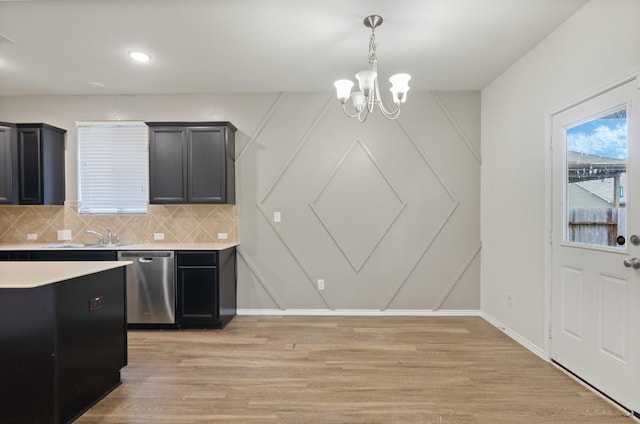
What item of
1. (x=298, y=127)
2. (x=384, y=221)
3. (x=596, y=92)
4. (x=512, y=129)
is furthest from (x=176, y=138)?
(x=596, y=92)

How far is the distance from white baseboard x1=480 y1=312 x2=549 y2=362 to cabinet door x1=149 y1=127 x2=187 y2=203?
3687 mm

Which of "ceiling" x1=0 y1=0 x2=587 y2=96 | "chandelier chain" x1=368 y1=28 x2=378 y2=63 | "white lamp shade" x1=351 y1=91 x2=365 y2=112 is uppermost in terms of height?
"ceiling" x1=0 y1=0 x2=587 y2=96

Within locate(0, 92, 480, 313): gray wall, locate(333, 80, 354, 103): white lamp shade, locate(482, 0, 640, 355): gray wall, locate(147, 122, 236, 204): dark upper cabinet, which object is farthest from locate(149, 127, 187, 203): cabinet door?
locate(482, 0, 640, 355): gray wall

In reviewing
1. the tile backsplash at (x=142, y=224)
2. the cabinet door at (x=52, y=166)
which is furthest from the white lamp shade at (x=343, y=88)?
the cabinet door at (x=52, y=166)

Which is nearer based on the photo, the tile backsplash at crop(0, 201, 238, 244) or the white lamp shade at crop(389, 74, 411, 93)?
the white lamp shade at crop(389, 74, 411, 93)

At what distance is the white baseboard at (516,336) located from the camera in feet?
9.23

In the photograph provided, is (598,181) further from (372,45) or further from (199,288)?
(199,288)

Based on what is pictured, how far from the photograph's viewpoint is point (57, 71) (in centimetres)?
333

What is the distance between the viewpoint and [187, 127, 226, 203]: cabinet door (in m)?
3.65

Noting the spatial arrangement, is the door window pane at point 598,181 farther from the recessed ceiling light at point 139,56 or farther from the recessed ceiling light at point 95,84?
the recessed ceiling light at point 95,84

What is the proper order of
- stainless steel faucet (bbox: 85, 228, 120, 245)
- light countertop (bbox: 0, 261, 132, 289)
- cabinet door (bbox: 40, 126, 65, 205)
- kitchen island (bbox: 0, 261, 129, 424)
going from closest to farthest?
light countertop (bbox: 0, 261, 132, 289) → kitchen island (bbox: 0, 261, 129, 424) → cabinet door (bbox: 40, 126, 65, 205) → stainless steel faucet (bbox: 85, 228, 120, 245)

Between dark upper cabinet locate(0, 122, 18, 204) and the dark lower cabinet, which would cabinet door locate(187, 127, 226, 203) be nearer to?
the dark lower cabinet

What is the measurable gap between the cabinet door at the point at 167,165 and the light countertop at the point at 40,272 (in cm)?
145

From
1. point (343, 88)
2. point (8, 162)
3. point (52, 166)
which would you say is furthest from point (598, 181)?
point (8, 162)
